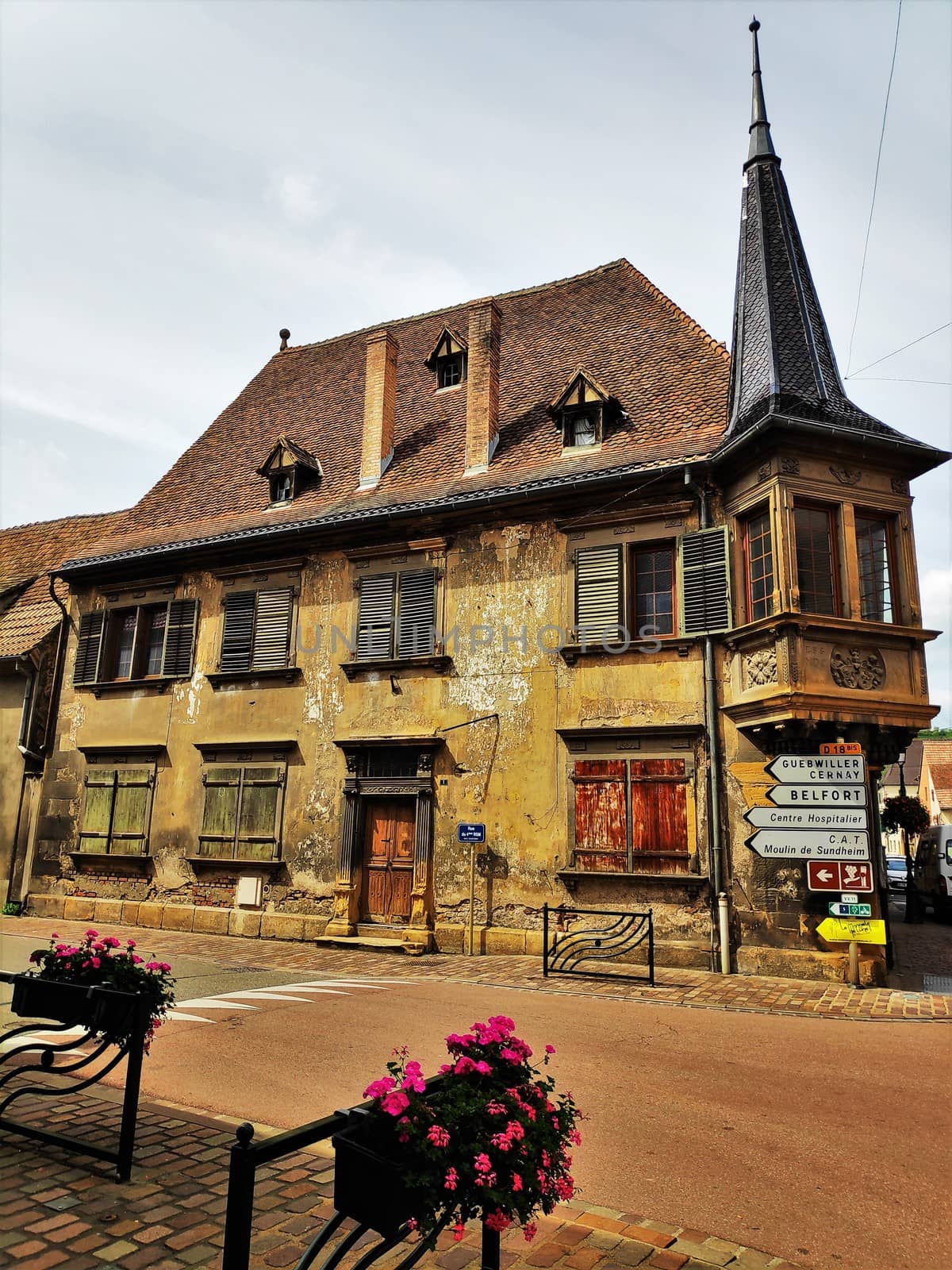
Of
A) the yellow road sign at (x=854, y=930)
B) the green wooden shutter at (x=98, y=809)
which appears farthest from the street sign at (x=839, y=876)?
the green wooden shutter at (x=98, y=809)

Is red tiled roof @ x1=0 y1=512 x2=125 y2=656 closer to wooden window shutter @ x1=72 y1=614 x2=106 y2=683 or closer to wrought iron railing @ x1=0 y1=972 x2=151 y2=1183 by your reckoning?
wooden window shutter @ x1=72 y1=614 x2=106 y2=683

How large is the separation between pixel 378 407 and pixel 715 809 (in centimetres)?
1015

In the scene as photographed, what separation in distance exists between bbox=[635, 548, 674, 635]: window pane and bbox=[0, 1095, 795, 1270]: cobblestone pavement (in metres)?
10.1

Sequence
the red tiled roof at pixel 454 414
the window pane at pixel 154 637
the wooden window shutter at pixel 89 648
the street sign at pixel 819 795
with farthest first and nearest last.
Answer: the wooden window shutter at pixel 89 648, the window pane at pixel 154 637, the red tiled roof at pixel 454 414, the street sign at pixel 819 795

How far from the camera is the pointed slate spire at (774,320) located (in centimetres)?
1286

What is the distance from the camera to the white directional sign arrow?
11.0 metres

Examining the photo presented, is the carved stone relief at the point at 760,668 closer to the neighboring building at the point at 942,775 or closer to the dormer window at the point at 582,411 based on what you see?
the dormer window at the point at 582,411

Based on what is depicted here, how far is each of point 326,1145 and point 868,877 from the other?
8326mm

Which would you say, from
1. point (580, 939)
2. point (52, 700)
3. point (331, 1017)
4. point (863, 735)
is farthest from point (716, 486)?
point (52, 700)

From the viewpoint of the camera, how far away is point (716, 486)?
43.9 feet

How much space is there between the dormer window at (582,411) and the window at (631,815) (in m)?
5.55

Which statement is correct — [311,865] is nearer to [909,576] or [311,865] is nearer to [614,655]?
[614,655]

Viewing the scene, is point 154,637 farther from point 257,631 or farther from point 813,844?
point 813,844

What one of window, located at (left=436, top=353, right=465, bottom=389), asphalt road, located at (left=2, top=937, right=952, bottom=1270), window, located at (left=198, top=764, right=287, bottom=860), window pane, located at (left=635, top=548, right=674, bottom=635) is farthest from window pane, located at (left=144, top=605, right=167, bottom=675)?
window pane, located at (left=635, top=548, right=674, bottom=635)
